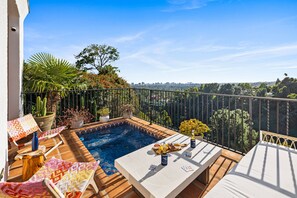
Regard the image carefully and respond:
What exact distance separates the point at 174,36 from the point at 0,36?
296 inches

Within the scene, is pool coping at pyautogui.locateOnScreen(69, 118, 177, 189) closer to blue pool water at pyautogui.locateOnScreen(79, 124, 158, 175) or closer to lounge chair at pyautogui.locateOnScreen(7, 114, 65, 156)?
blue pool water at pyautogui.locateOnScreen(79, 124, 158, 175)

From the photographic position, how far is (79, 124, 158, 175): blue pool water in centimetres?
322

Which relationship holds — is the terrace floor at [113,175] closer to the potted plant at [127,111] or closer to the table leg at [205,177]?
the table leg at [205,177]

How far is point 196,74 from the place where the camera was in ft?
70.4

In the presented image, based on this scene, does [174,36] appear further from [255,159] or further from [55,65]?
[255,159]

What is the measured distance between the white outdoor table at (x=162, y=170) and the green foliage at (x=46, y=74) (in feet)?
11.8

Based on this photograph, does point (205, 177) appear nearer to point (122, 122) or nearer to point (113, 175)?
point (113, 175)

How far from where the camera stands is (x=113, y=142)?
3934mm

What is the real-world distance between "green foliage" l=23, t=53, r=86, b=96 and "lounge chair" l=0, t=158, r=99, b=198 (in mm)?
3126

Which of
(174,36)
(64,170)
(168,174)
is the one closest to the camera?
(168,174)

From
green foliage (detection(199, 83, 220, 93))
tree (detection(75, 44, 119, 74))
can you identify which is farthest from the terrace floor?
green foliage (detection(199, 83, 220, 93))

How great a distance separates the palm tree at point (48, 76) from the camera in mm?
4211

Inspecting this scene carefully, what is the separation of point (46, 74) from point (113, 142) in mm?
2799

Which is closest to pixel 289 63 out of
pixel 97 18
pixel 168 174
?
pixel 97 18
